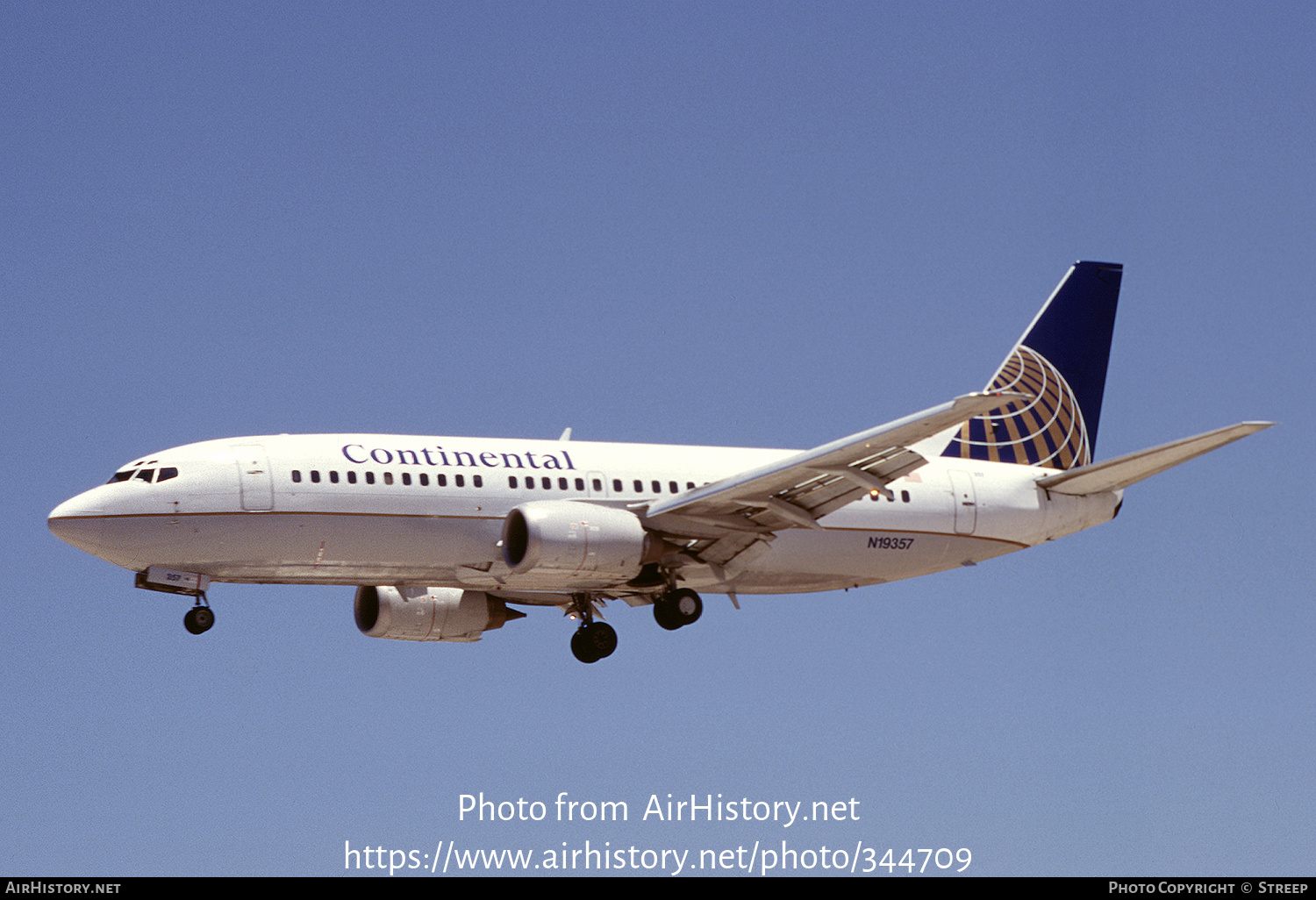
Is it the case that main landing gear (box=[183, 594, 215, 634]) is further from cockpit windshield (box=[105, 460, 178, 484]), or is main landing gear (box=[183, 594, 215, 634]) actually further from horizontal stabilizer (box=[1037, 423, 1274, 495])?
horizontal stabilizer (box=[1037, 423, 1274, 495])

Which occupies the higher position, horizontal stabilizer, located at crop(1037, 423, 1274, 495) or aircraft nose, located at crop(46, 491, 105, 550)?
horizontal stabilizer, located at crop(1037, 423, 1274, 495)

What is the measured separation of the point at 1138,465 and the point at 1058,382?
290 inches

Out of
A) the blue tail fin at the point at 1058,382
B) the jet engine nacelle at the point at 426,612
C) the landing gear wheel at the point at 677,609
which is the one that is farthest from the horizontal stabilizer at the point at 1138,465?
the jet engine nacelle at the point at 426,612

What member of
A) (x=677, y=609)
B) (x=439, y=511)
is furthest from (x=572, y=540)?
(x=677, y=609)

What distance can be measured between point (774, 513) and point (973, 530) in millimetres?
6404

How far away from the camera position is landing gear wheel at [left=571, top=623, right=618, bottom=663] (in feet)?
146

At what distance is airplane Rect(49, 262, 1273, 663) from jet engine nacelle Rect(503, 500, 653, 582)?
0.04 metres

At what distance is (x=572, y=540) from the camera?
132ft

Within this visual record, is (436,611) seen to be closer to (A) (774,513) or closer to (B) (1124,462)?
(A) (774,513)

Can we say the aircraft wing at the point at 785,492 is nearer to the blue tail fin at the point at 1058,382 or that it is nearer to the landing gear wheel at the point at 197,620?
the blue tail fin at the point at 1058,382

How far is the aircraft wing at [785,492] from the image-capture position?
123 ft

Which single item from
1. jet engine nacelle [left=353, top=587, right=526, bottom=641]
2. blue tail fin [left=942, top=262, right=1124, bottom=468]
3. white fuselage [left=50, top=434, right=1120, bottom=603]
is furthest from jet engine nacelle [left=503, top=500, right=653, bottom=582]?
blue tail fin [left=942, top=262, right=1124, bottom=468]

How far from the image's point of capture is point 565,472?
42250 mm
